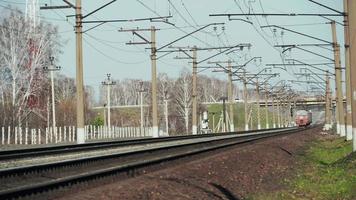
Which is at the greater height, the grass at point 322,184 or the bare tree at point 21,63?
the bare tree at point 21,63

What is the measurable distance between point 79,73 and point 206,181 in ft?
72.1

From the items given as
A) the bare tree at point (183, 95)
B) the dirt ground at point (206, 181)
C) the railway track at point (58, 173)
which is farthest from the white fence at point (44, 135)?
the bare tree at point (183, 95)

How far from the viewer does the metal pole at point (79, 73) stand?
37.1 metres

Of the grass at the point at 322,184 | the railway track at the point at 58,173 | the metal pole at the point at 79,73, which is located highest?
the metal pole at the point at 79,73

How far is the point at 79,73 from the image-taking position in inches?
1479

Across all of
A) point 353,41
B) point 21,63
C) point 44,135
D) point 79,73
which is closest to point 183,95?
point 21,63

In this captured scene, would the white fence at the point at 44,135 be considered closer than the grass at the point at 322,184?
No

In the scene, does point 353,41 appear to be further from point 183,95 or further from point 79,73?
point 183,95

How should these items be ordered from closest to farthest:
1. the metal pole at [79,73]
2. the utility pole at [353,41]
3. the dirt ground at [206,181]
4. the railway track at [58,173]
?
the railway track at [58,173]
the dirt ground at [206,181]
the utility pole at [353,41]
the metal pole at [79,73]

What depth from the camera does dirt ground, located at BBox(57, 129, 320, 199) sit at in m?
13.6

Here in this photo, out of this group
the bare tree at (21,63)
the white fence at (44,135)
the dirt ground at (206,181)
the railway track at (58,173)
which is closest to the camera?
the railway track at (58,173)

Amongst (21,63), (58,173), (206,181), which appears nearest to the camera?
(206,181)

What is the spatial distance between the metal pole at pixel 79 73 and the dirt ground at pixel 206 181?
1375 centimetres

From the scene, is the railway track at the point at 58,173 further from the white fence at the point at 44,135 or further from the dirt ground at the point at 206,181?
the white fence at the point at 44,135
